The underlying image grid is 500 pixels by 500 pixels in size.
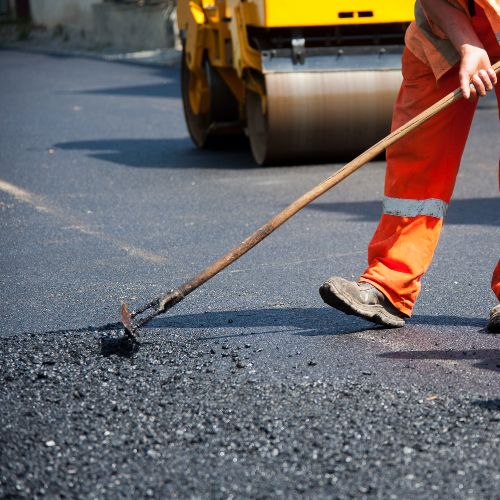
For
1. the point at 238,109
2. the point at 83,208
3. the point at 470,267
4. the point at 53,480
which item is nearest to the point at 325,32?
the point at 238,109

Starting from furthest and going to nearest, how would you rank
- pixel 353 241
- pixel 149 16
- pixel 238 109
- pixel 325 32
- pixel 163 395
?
1. pixel 149 16
2. pixel 238 109
3. pixel 325 32
4. pixel 353 241
5. pixel 163 395

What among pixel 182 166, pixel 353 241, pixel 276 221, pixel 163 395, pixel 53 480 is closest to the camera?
pixel 53 480

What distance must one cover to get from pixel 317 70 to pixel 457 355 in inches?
184

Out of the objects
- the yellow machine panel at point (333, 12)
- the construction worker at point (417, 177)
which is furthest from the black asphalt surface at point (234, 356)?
the yellow machine panel at point (333, 12)

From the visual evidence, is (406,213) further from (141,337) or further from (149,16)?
(149,16)

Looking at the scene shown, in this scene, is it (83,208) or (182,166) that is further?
(182,166)

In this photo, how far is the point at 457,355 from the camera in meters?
4.14

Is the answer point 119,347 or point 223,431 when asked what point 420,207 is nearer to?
point 119,347

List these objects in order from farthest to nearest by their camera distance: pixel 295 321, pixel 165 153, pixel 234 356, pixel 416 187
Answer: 1. pixel 165 153
2. pixel 295 321
3. pixel 416 187
4. pixel 234 356

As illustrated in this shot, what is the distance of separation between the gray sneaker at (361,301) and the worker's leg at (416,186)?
0.11 ft

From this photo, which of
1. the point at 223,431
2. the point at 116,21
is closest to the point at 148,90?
the point at 116,21

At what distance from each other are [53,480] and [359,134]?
5959 mm

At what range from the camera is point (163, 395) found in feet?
12.1

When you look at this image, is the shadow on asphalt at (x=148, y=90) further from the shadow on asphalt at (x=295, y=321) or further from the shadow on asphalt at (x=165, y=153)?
the shadow on asphalt at (x=295, y=321)
